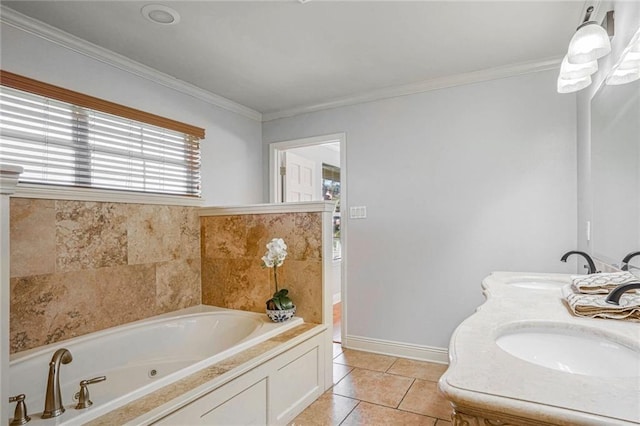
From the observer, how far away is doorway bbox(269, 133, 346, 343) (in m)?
3.44

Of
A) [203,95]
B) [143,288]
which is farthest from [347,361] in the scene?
[203,95]

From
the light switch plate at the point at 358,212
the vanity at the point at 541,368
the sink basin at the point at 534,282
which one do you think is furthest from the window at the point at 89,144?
the sink basin at the point at 534,282

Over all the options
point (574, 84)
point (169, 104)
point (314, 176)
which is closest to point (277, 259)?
point (169, 104)

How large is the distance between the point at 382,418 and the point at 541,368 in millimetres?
1694

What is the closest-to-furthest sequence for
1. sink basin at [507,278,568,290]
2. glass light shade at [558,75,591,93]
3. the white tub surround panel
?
the white tub surround panel → glass light shade at [558,75,591,93] → sink basin at [507,278,568,290]

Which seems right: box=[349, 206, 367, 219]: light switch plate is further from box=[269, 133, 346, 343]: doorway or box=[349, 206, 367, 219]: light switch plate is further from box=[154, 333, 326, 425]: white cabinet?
box=[154, 333, 326, 425]: white cabinet

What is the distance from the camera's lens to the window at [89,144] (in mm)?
2014

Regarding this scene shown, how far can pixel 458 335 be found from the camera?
95cm

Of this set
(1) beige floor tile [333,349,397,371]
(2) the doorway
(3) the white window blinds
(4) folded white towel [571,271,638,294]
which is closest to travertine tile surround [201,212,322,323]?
(2) the doorway

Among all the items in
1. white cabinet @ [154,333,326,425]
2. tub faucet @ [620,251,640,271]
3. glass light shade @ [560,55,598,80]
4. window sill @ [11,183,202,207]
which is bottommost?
white cabinet @ [154,333,326,425]

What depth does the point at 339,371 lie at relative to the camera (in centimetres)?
284

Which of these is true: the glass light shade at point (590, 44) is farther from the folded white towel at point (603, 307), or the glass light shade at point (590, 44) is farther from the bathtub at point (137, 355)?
the bathtub at point (137, 355)

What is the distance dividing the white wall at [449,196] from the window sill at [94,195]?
62.7 inches

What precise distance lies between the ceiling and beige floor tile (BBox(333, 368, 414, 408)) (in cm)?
244
